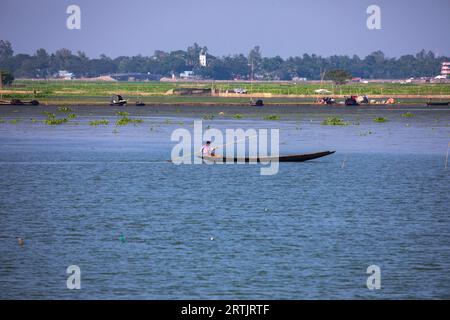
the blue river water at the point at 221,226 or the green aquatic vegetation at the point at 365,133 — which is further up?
the blue river water at the point at 221,226

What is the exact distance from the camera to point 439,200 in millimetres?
45094

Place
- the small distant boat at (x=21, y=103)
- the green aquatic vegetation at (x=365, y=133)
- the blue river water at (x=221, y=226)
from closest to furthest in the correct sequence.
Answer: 1. the blue river water at (x=221, y=226)
2. the green aquatic vegetation at (x=365, y=133)
3. the small distant boat at (x=21, y=103)

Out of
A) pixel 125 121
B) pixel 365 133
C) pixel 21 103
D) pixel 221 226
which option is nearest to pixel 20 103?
pixel 21 103

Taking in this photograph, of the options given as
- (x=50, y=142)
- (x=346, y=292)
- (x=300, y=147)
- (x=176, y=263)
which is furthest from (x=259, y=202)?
(x=50, y=142)

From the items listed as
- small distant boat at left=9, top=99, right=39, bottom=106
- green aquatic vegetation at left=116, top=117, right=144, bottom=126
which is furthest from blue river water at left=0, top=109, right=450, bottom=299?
small distant boat at left=9, top=99, right=39, bottom=106

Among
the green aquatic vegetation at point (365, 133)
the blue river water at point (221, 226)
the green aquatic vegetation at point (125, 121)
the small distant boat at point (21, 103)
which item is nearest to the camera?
the blue river water at point (221, 226)

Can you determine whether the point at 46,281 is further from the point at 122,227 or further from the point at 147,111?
the point at 147,111

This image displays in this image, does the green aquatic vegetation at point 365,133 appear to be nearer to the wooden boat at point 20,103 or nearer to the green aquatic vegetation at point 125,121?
the green aquatic vegetation at point 125,121

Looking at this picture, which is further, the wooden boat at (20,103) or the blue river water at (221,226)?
the wooden boat at (20,103)

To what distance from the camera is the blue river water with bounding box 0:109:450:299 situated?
2802cm

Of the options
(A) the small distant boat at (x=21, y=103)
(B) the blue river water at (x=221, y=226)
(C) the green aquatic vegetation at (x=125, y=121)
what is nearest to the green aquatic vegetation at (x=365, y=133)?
(B) the blue river water at (x=221, y=226)

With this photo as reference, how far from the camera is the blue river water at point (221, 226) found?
28016mm

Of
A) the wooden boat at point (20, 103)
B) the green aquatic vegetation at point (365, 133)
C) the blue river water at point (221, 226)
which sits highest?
the blue river water at point (221, 226)

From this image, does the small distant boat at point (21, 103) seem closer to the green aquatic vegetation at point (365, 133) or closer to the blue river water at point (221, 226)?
the green aquatic vegetation at point (365, 133)
